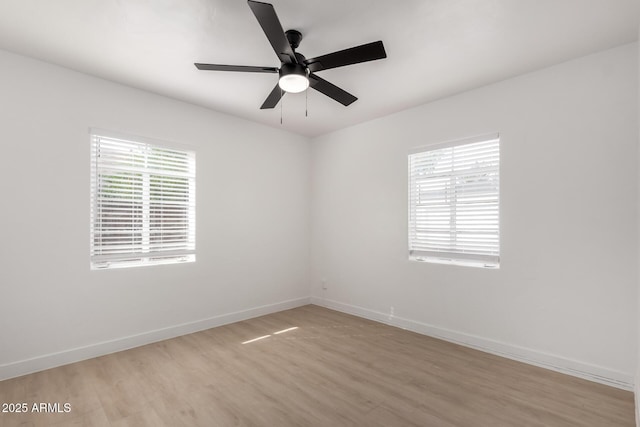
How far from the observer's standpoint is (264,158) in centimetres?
466

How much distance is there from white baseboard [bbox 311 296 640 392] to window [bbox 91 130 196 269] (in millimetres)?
2781

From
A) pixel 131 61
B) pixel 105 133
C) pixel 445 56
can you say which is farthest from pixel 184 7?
pixel 445 56

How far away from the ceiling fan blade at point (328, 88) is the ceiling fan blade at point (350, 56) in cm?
16

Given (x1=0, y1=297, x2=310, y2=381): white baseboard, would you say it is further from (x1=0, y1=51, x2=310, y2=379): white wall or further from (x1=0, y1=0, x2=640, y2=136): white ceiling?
(x1=0, y1=0, x2=640, y2=136): white ceiling

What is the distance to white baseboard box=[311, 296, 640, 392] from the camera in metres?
2.58

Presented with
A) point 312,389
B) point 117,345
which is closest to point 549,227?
point 312,389

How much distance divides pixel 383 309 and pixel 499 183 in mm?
2159

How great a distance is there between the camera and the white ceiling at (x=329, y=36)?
6.94 ft

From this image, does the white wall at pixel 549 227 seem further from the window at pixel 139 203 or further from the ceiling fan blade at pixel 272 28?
the window at pixel 139 203

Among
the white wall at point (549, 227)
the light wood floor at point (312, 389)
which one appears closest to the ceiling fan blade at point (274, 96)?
the white wall at point (549, 227)

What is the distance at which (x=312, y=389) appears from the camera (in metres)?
2.52

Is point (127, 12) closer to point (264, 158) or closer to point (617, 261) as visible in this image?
point (264, 158)

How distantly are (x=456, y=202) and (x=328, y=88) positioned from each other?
203 centimetres

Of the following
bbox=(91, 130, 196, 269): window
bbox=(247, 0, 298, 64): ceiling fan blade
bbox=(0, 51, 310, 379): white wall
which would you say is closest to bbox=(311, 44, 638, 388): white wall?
bbox=(0, 51, 310, 379): white wall
